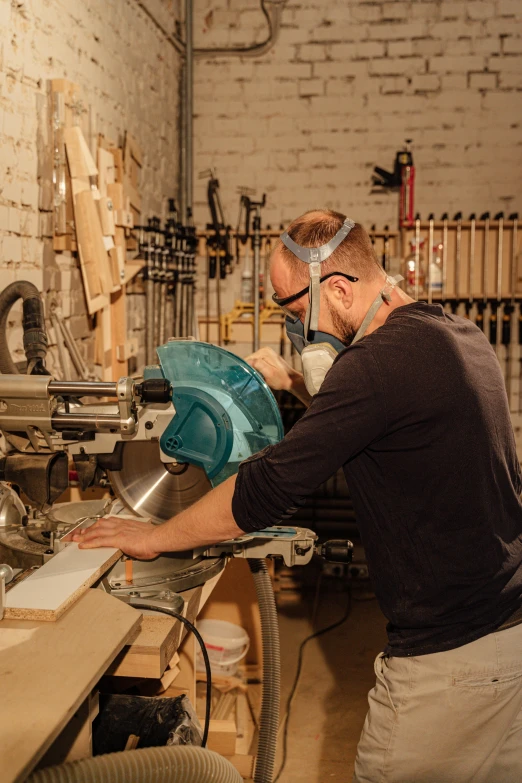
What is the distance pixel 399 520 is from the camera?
1.44m

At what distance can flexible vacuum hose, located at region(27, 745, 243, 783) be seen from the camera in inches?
42.1

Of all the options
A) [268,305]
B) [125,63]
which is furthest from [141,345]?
[125,63]

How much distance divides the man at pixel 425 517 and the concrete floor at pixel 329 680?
1414 mm

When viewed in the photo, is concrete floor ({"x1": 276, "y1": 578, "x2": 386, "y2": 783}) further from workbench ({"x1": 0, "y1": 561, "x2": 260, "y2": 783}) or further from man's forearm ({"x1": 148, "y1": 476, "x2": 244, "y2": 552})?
man's forearm ({"x1": 148, "y1": 476, "x2": 244, "y2": 552})

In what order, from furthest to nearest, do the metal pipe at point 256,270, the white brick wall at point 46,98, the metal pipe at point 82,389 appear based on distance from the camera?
the metal pipe at point 256,270 < the white brick wall at point 46,98 < the metal pipe at point 82,389

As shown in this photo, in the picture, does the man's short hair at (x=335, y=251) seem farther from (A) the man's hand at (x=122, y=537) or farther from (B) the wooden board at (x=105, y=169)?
(B) the wooden board at (x=105, y=169)

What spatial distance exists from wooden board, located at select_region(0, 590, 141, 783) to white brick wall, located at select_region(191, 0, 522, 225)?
4.00m

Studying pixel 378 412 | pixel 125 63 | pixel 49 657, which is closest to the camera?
pixel 49 657

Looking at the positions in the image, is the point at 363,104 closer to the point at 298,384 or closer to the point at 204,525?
the point at 298,384

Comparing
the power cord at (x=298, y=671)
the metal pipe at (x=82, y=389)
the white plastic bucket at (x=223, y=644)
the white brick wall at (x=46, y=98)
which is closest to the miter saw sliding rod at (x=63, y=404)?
the metal pipe at (x=82, y=389)

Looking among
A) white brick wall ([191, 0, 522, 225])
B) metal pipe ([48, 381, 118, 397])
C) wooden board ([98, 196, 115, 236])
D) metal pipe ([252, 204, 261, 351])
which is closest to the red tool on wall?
white brick wall ([191, 0, 522, 225])

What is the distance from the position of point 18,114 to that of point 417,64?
10.5 ft

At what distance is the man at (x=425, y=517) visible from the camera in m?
1.39

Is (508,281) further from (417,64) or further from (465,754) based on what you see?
(465,754)
